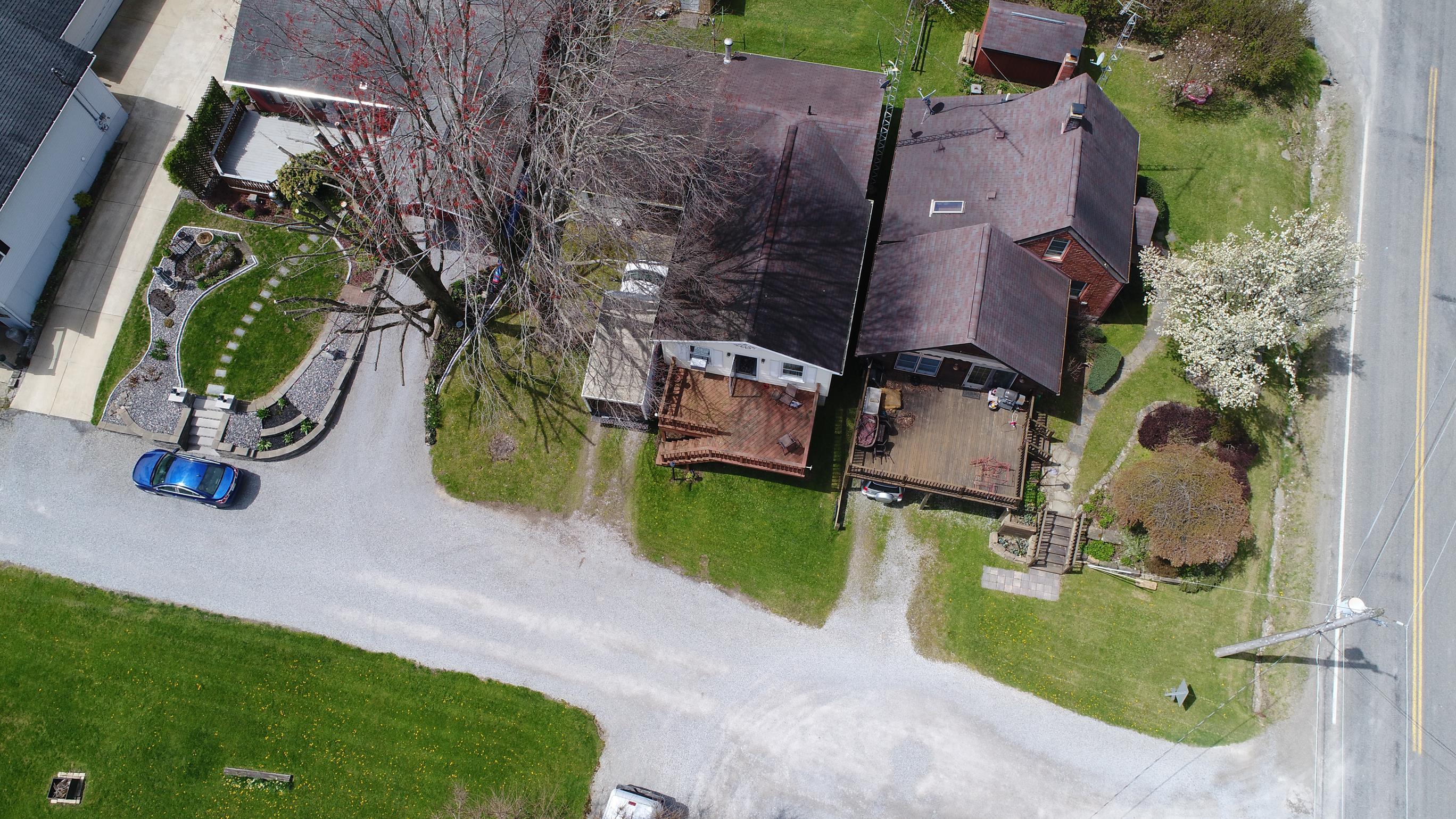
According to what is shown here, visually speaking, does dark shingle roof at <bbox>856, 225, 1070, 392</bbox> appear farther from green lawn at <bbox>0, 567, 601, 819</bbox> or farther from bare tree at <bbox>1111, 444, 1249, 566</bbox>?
green lawn at <bbox>0, 567, 601, 819</bbox>

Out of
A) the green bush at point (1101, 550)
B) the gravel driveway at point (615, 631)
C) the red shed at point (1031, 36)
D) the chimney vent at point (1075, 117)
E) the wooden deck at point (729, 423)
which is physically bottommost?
the gravel driveway at point (615, 631)

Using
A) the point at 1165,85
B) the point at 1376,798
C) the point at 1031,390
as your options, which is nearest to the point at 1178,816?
the point at 1376,798

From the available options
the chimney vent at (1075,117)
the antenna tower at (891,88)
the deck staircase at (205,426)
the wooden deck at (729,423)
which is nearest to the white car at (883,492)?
the wooden deck at (729,423)

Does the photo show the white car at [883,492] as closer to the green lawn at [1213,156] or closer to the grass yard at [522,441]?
the grass yard at [522,441]

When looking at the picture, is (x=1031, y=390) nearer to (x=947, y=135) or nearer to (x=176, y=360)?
(x=947, y=135)

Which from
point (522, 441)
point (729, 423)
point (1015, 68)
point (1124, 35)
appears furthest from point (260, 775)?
point (1124, 35)

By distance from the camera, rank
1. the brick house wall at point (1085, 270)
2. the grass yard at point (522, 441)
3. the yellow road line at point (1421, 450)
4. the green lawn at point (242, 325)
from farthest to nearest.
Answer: the green lawn at point (242, 325)
the grass yard at point (522, 441)
the brick house wall at point (1085, 270)
the yellow road line at point (1421, 450)
